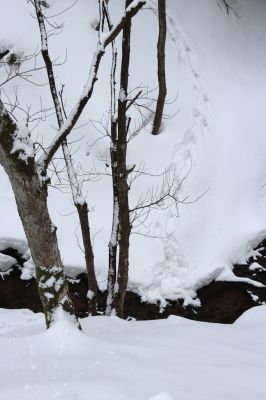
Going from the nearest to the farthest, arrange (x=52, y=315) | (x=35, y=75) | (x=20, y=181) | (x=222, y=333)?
(x=20, y=181)
(x=52, y=315)
(x=222, y=333)
(x=35, y=75)

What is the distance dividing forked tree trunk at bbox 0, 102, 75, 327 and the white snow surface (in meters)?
3.71

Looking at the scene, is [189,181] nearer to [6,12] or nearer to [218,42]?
[218,42]

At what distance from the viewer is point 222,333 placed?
3443 mm

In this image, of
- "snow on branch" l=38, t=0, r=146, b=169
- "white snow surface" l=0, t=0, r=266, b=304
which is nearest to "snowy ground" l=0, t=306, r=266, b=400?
"snow on branch" l=38, t=0, r=146, b=169

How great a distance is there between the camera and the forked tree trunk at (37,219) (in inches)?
114

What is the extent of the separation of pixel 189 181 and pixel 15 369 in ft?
19.5

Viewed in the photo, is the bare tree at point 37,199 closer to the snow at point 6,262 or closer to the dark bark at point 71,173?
the dark bark at point 71,173

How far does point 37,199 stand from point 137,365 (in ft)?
3.93

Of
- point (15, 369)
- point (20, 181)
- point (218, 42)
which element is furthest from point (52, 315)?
point (218, 42)

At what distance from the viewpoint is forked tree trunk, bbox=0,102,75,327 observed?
2906mm

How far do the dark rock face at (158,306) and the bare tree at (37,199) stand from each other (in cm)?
365

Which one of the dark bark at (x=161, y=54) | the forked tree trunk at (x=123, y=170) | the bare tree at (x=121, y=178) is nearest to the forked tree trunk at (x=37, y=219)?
the bare tree at (x=121, y=178)

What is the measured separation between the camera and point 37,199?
303 centimetres

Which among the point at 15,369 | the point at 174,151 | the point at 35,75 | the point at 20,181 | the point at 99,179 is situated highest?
the point at 35,75
